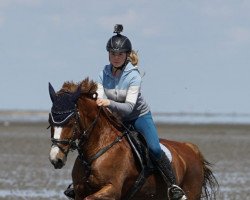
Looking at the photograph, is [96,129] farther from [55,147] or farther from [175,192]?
[175,192]

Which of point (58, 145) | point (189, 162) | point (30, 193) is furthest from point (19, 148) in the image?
point (58, 145)

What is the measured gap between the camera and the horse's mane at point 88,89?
9998 mm

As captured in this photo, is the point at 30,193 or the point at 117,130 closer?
the point at 117,130

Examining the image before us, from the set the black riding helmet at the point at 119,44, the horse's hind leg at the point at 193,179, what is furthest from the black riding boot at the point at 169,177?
the black riding helmet at the point at 119,44

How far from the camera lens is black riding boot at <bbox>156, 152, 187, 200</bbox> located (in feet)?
35.6

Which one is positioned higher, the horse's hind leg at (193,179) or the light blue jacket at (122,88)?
the light blue jacket at (122,88)

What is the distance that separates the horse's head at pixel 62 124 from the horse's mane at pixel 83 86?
138 millimetres

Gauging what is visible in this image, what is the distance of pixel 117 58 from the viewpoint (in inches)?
409

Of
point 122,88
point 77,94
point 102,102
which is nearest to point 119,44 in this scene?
point 122,88

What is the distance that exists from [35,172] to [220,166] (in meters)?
5.66

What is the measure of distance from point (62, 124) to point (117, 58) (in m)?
1.25

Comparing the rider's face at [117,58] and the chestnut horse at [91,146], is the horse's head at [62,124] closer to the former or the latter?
the chestnut horse at [91,146]

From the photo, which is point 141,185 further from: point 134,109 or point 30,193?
point 30,193

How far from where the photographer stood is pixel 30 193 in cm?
1864
